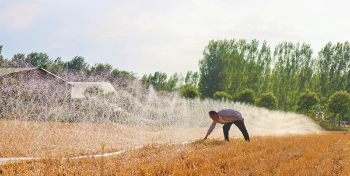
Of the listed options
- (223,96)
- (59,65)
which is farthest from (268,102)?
(59,65)

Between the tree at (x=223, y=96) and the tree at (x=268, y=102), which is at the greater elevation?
the tree at (x=223, y=96)

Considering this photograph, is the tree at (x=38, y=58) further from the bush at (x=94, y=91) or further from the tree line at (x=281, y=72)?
the bush at (x=94, y=91)

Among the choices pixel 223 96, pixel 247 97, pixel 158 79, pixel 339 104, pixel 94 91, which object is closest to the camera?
pixel 94 91

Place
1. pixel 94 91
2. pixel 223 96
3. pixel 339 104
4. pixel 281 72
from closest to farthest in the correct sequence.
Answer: pixel 94 91 → pixel 339 104 → pixel 223 96 → pixel 281 72

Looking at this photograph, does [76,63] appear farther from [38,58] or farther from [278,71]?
[278,71]

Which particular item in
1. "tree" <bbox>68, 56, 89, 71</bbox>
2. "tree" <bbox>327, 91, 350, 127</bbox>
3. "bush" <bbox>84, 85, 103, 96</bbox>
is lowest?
"tree" <bbox>327, 91, 350, 127</bbox>

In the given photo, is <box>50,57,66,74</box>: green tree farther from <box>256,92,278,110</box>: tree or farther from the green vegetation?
<box>256,92,278,110</box>: tree

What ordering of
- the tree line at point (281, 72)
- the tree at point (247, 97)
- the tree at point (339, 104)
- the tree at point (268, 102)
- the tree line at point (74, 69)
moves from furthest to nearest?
1. the tree line at point (74, 69)
2. the tree line at point (281, 72)
3. the tree at point (268, 102)
4. the tree at point (339, 104)
5. the tree at point (247, 97)

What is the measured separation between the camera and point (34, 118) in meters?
18.0

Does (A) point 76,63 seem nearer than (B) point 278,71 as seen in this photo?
No

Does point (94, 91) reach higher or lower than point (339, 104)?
higher

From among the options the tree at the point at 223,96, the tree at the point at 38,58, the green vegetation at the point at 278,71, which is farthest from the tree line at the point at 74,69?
the tree at the point at 223,96

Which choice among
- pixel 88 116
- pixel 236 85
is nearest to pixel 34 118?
pixel 88 116

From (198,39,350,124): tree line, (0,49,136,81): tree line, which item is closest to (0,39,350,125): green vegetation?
(198,39,350,124): tree line
